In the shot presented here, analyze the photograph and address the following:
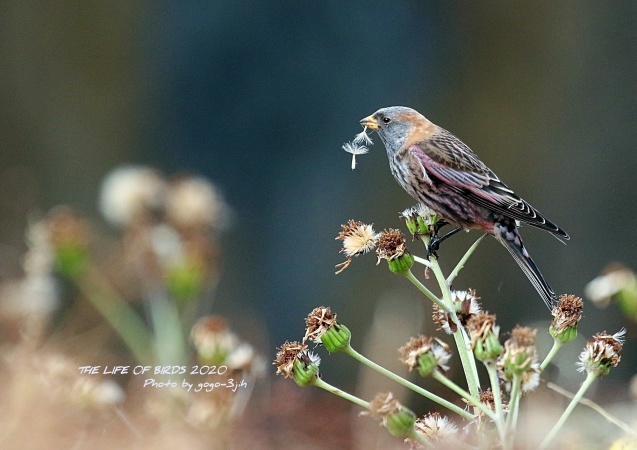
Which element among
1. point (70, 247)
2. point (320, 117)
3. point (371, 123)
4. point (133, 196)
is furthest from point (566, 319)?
point (320, 117)

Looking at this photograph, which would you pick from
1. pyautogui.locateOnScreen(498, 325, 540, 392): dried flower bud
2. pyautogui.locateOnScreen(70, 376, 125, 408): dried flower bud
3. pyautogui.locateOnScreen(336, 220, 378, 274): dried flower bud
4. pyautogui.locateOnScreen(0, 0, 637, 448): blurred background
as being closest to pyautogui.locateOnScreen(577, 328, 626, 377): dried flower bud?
pyautogui.locateOnScreen(498, 325, 540, 392): dried flower bud

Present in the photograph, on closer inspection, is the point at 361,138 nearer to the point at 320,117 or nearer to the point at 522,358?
the point at 522,358

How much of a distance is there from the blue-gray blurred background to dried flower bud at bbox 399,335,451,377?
4.96m

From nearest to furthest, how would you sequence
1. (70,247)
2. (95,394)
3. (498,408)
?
(498,408) < (95,394) < (70,247)

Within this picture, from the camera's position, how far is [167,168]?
8.03m

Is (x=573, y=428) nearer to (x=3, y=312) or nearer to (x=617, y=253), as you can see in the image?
(x=3, y=312)

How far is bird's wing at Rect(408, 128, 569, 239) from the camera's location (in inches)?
138

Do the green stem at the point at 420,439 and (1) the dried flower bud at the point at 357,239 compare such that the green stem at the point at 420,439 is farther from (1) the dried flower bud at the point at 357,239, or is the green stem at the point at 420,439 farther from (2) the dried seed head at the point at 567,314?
(1) the dried flower bud at the point at 357,239

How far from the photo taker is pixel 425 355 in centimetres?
226

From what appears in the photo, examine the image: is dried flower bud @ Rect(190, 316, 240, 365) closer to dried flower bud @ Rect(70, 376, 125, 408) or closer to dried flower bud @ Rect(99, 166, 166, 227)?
dried flower bud @ Rect(70, 376, 125, 408)

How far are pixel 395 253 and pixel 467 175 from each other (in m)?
1.29

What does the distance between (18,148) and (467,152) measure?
5.34 m

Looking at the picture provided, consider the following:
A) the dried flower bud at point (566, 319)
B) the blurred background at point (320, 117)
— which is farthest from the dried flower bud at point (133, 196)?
the blurred background at point (320, 117)

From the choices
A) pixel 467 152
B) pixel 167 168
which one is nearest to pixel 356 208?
pixel 167 168
